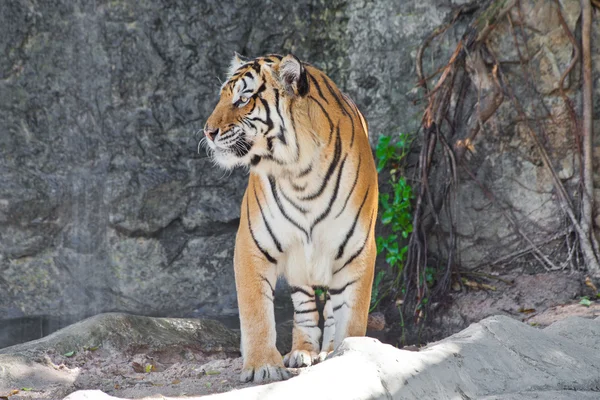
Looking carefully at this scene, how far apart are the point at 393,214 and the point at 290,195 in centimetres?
244

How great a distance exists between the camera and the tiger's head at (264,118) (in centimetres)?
349

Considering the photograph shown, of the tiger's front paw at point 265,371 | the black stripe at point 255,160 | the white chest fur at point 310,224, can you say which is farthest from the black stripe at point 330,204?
the tiger's front paw at point 265,371

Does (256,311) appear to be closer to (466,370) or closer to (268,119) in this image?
(268,119)

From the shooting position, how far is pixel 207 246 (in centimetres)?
627

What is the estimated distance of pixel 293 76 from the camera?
353cm

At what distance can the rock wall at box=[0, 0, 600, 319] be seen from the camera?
6094 millimetres

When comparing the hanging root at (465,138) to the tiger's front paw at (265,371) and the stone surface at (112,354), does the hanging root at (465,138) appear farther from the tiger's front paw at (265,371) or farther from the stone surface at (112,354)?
the tiger's front paw at (265,371)

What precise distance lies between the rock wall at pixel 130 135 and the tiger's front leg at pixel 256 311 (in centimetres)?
265

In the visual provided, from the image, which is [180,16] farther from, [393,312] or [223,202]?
[393,312]

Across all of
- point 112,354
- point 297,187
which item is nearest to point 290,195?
point 297,187

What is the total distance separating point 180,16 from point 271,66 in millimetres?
2811

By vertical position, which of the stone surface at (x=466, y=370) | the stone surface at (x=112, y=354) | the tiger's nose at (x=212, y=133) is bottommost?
the stone surface at (x=112, y=354)

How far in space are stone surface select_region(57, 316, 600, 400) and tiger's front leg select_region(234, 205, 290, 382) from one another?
690 mm

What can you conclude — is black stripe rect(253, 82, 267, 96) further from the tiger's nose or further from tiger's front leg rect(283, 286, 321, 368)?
tiger's front leg rect(283, 286, 321, 368)
